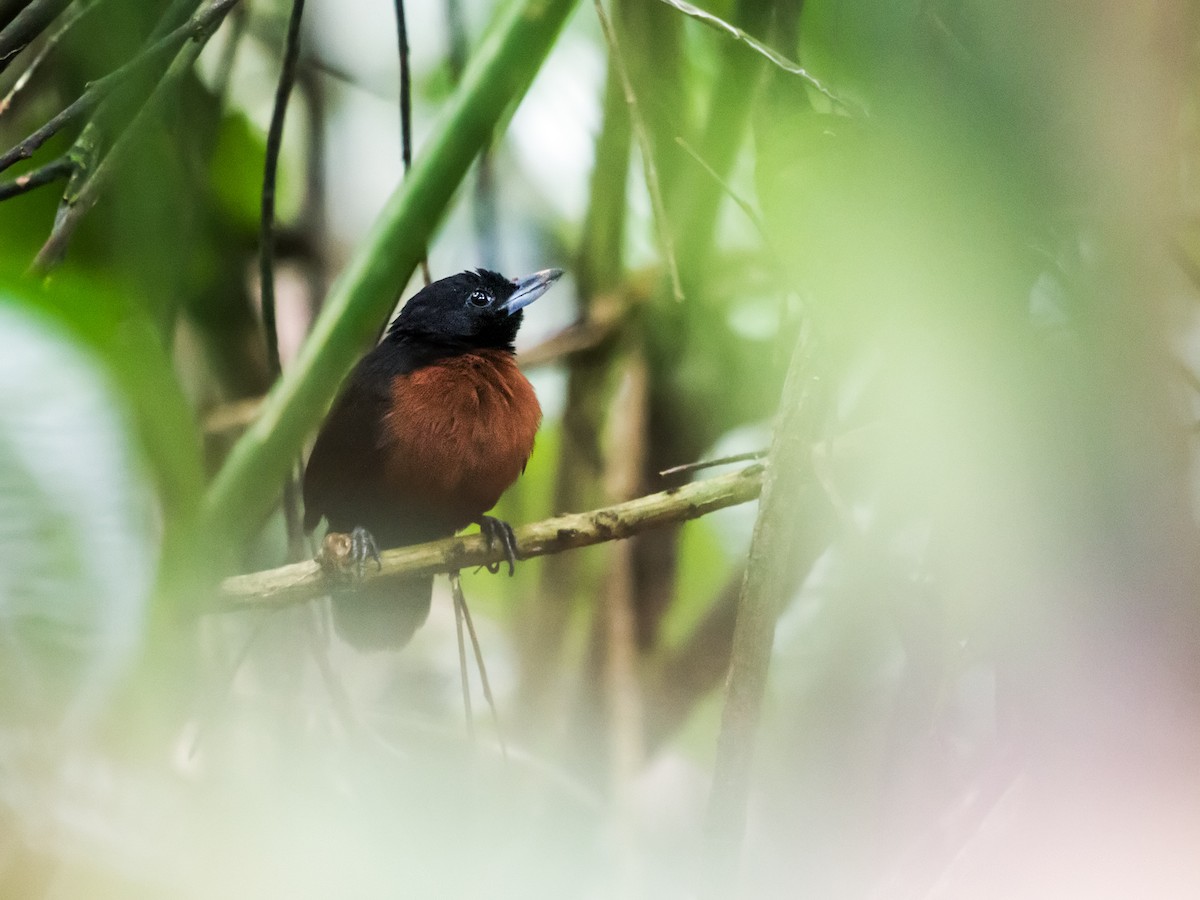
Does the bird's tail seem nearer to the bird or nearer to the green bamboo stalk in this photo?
the bird

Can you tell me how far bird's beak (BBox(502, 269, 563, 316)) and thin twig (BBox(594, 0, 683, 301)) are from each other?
154mm

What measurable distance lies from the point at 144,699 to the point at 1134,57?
1.12 meters

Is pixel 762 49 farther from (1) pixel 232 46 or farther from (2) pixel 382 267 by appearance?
(1) pixel 232 46

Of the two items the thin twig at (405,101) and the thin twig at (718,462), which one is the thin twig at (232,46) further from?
the thin twig at (718,462)

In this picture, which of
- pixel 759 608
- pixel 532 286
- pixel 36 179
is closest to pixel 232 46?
pixel 36 179

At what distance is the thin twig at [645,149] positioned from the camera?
1094 millimetres

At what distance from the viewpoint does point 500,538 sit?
1.19 metres

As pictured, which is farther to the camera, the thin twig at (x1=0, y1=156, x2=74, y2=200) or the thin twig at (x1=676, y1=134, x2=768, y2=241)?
the thin twig at (x1=676, y1=134, x2=768, y2=241)

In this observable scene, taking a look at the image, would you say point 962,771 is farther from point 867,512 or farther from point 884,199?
point 884,199

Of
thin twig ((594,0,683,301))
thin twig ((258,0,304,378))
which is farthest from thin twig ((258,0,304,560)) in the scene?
thin twig ((594,0,683,301))

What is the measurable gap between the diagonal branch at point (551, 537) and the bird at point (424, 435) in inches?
1.4

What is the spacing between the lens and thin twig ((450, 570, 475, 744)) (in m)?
1.10

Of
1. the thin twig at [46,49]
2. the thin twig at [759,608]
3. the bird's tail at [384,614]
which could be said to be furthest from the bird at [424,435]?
the thin twig at [46,49]

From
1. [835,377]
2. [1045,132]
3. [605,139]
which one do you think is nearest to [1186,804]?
[835,377]
